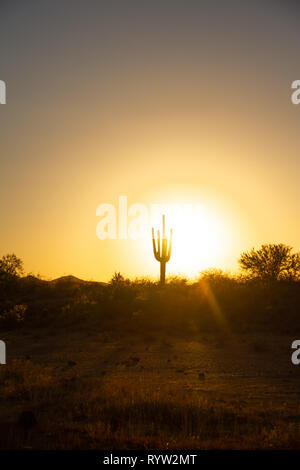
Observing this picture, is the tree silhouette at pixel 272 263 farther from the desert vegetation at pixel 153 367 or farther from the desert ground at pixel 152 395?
the desert ground at pixel 152 395

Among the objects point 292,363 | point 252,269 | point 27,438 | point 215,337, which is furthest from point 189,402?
point 252,269

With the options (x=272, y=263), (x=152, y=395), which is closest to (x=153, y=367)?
(x=152, y=395)

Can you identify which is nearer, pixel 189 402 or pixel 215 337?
pixel 189 402

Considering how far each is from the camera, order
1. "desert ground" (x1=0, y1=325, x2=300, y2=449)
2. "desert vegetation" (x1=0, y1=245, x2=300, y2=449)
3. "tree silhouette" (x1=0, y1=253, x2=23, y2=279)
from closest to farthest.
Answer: "desert ground" (x1=0, y1=325, x2=300, y2=449), "desert vegetation" (x1=0, y1=245, x2=300, y2=449), "tree silhouette" (x1=0, y1=253, x2=23, y2=279)

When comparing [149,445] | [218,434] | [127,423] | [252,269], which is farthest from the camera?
[252,269]

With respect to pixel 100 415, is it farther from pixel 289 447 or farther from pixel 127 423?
pixel 289 447

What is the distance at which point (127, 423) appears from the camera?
969 centimetres

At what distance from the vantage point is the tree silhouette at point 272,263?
4200cm

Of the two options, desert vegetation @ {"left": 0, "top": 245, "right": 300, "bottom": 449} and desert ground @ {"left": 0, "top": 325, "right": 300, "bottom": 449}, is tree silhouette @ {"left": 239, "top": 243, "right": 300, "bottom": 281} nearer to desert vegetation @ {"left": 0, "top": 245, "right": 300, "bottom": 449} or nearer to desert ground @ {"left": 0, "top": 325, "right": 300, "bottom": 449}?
desert vegetation @ {"left": 0, "top": 245, "right": 300, "bottom": 449}

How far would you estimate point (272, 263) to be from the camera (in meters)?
42.7

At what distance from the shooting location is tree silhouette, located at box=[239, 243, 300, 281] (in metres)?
42.0

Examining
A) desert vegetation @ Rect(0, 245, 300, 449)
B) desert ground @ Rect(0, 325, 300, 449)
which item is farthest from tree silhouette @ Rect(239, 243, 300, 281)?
desert ground @ Rect(0, 325, 300, 449)

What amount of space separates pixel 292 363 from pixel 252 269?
26964 millimetres

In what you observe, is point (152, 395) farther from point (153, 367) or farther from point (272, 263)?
point (272, 263)
